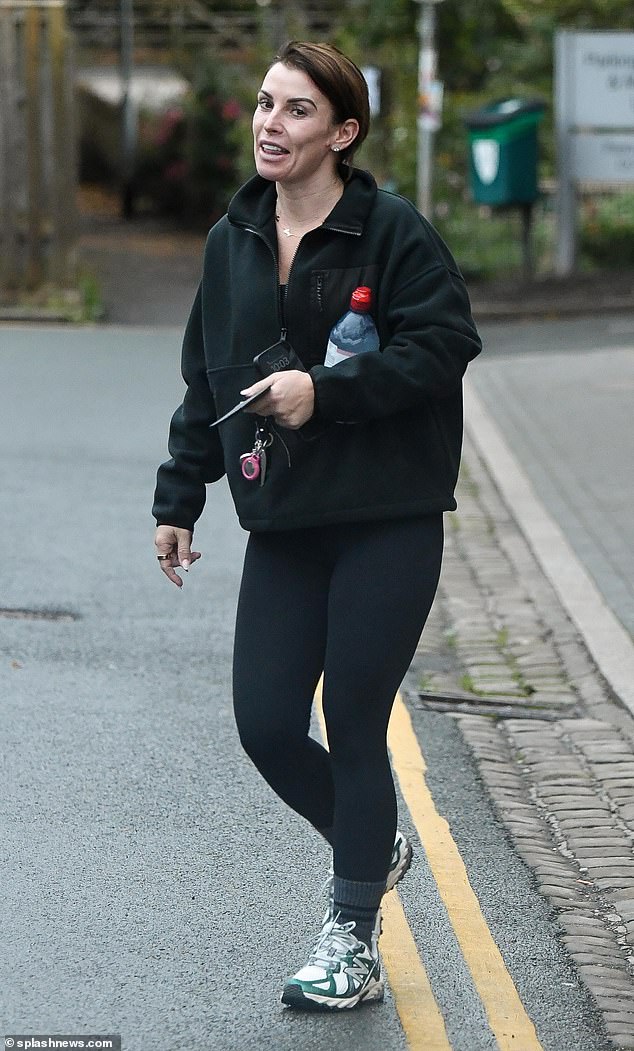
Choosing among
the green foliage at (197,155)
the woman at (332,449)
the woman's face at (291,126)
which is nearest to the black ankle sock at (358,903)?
the woman at (332,449)

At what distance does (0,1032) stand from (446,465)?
1.40 m

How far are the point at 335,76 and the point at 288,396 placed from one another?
2.07ft

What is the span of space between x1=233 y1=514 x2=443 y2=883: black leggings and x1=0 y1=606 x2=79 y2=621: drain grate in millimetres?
3433

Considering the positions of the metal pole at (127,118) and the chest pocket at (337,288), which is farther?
the metal pole at (127,118)

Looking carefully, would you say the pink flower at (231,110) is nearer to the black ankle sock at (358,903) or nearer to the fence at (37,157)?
the fence at (37,157)

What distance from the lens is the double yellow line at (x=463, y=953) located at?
374 cm

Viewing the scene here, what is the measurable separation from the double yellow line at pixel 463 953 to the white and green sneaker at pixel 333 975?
0.14 metres

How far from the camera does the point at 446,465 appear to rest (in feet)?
11.9

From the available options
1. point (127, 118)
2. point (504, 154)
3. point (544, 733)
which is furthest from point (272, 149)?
point (127, 118)

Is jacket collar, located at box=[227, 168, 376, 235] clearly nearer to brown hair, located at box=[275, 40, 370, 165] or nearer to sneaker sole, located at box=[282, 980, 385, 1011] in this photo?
brown hair, located at box=[275, 40, 370, 165]

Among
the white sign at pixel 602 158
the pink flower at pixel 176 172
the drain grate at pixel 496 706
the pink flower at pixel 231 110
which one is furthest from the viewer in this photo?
the pink flower at pixel 176 172

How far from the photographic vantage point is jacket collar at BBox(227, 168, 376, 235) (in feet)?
11.5

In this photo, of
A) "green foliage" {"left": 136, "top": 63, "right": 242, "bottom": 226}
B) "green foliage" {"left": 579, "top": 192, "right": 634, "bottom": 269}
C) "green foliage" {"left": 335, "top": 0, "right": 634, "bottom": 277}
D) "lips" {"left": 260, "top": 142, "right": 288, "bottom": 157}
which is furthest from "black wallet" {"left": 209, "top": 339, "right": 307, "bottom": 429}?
"green foliage" {"left": 136, "top": 63, "right": 242, "bottom": 226}

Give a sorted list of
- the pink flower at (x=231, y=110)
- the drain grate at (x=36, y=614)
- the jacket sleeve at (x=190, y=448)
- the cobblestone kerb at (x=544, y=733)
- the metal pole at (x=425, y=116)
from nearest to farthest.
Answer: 1. the jacket sleeve at (x=190, y=448)
2. the cobblestone kerb at (x=544, y=733)
3. the drain grate at (x=36, y=614)
4. the metal pole at (x=425, y=116)
5. the pink flower at (x=231, y=110)
